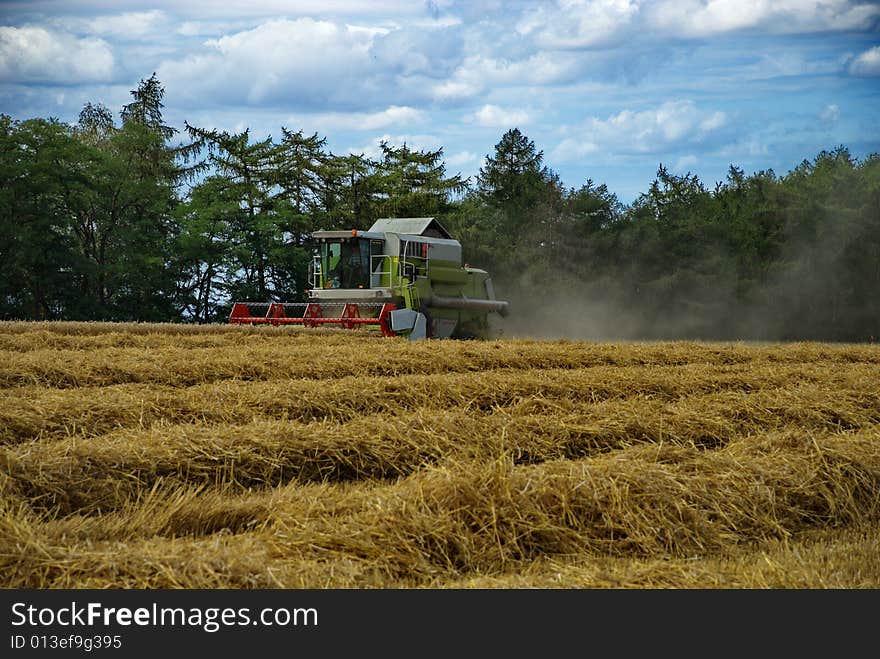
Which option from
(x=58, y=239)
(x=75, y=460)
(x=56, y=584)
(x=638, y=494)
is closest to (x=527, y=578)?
(x=638, y=494)

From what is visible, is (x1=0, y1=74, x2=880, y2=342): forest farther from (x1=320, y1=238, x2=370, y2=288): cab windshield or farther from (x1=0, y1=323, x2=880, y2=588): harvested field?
(x1=0, y1=323, x2=880, y2=588): harvested field

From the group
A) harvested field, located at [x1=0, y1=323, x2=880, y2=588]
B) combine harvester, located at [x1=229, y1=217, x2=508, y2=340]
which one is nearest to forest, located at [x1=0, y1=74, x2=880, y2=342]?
combine harvester, located at [x1=229, y1=217, x2=508, y2=340]

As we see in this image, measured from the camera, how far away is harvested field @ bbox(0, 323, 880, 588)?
4.11m

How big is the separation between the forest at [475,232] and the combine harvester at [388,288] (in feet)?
30.9

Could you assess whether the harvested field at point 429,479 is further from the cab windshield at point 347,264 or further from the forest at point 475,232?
the forest at point 475,232

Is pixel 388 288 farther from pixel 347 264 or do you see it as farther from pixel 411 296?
pixel 347 264

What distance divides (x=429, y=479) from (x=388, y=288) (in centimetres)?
1629

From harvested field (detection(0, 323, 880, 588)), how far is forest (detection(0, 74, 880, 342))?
2146 cm

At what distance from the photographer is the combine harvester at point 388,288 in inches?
764

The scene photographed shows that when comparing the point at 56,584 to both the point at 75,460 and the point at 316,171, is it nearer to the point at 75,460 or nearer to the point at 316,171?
the point at 75,460

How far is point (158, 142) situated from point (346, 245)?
19.0m

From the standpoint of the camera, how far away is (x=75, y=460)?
5.43 meters

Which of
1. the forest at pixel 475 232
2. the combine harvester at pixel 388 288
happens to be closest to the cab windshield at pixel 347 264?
the combine harvester at pixel 388 288

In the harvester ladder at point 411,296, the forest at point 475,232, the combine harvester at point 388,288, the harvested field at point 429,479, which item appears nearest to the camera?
the harvested field at point 429,479
